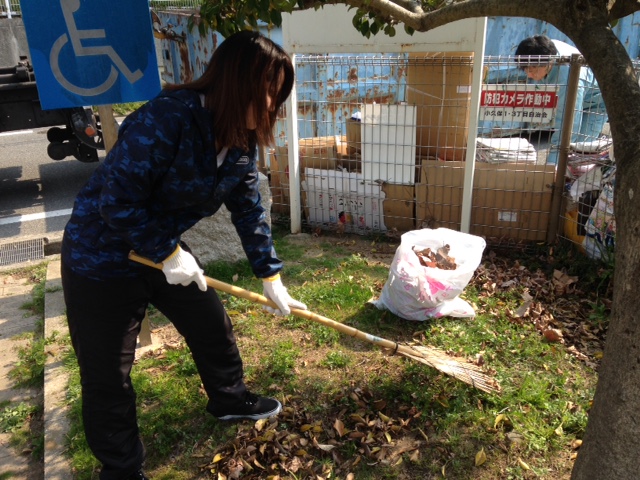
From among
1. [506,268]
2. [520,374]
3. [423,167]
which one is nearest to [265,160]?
[423,167]

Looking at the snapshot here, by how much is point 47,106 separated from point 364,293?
2.34 meters

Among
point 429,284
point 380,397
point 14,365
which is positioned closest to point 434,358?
point 380,397

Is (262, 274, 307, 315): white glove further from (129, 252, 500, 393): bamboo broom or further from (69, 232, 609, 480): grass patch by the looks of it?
(69, 232, 609, 480): grass patch

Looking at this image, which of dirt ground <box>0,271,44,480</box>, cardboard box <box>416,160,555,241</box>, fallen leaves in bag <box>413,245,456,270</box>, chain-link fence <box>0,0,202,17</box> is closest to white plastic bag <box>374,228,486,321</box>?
fallen leaves in bag <box>413,245,456,270</box>

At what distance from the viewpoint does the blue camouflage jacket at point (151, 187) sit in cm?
192

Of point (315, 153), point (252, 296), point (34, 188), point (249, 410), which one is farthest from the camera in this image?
point (34, 188)

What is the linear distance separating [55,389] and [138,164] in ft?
6.23

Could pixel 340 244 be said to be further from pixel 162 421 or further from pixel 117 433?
pixel 117 433

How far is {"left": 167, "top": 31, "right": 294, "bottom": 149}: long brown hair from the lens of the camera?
1.96 metres

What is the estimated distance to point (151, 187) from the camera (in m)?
2.01

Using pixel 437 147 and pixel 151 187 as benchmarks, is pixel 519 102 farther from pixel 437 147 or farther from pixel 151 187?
pixel 151 187

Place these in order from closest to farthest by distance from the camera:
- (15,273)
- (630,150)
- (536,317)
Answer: (630,150)
(536,317)
(15,273)

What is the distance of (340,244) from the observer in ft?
16.8

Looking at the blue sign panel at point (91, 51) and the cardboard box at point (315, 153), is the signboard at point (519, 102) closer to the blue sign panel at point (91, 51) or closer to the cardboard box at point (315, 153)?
the cardboard box at point (315, 153)
